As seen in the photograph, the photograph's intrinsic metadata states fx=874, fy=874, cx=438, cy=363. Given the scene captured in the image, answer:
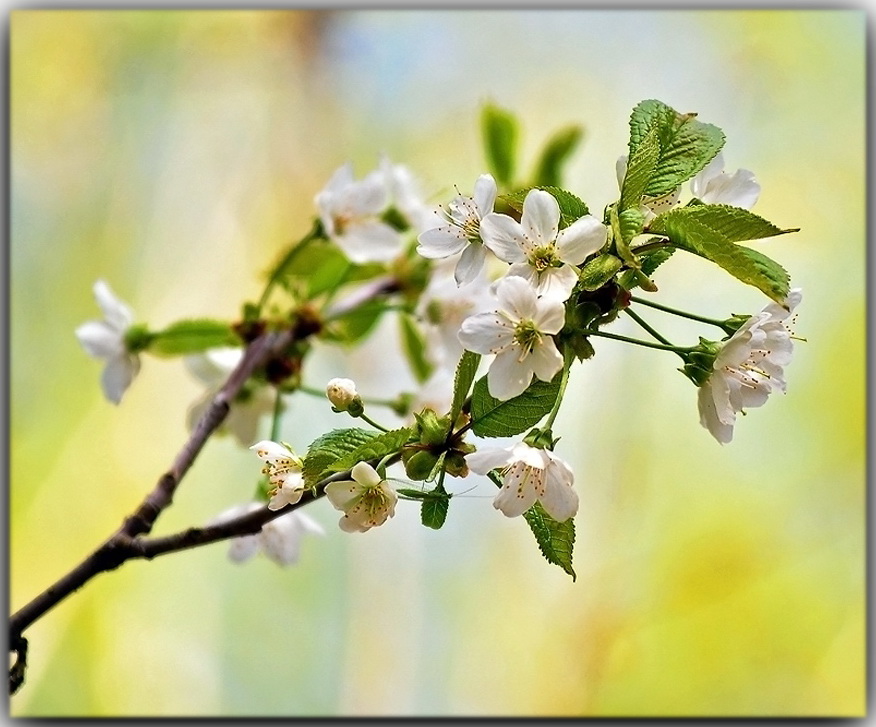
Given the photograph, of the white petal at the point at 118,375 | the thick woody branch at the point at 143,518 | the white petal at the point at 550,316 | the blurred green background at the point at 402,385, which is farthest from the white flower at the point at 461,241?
the blurred green background at the point at 402,385

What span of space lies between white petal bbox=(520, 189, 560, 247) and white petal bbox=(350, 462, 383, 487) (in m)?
0.19

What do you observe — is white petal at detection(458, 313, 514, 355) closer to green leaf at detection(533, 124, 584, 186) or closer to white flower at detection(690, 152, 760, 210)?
white flower at detection(690, 152, 760, 210)

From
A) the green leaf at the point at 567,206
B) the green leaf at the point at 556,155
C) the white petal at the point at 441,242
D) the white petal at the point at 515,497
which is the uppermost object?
the green leaf at the point at 556,155

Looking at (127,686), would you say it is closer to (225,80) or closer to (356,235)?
(356,235)

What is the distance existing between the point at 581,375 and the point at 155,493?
84 cm

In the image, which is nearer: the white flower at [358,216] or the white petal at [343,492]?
the white petal at [343,492]

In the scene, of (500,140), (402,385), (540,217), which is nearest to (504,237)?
(540,217)

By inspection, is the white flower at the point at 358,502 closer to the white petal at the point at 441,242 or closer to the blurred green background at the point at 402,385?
the white petal at the point at 441,242

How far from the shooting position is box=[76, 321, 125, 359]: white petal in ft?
3.13

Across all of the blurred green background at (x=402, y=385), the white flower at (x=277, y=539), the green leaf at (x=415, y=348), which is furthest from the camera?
the blurred green background at (x=402, y=385)

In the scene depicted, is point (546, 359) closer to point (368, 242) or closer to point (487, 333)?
point (487, 333)

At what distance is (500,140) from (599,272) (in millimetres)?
691

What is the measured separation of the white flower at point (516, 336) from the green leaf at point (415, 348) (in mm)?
567

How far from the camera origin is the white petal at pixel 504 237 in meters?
0.58
